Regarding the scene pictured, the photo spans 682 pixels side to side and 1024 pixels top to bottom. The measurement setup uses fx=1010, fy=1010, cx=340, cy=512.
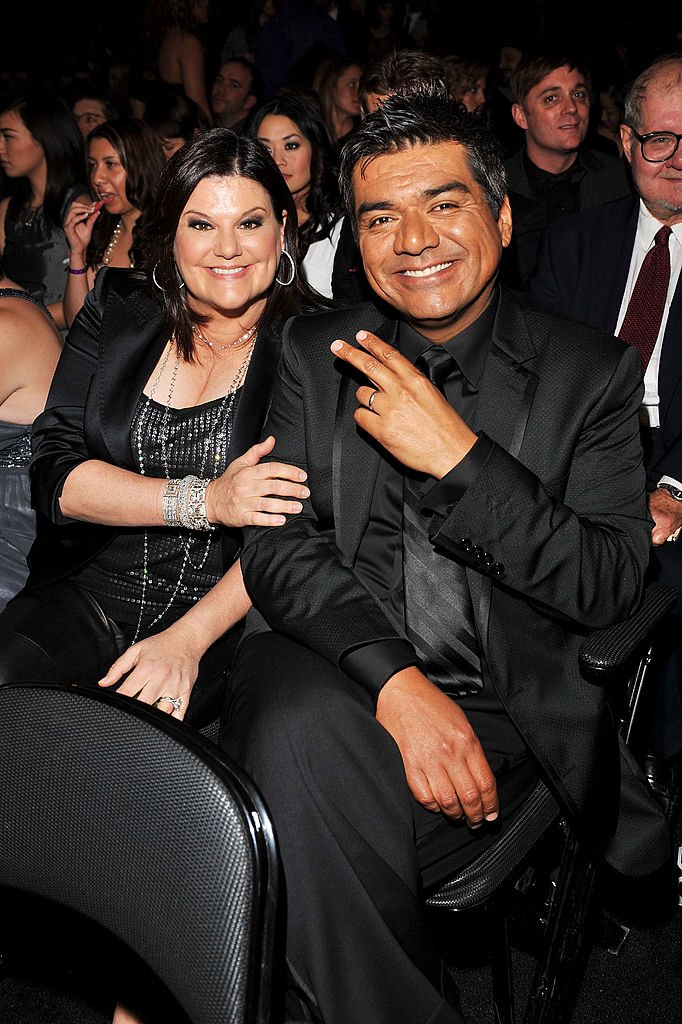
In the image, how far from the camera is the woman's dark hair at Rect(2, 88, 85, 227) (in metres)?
4.33

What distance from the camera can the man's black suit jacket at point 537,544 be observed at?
5.14ft

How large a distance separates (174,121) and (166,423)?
291cm

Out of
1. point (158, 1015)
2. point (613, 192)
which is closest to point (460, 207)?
point (158, 1015)

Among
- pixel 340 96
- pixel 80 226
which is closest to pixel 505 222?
pixel 80 226

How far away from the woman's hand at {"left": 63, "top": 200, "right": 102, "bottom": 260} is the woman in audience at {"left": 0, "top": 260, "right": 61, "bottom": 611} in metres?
1.46

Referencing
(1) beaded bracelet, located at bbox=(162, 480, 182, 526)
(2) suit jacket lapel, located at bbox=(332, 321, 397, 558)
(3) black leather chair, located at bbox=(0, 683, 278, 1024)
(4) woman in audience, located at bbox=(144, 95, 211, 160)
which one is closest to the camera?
(3) black leather chair, located at bbox=(0, 683, 278, 1024)

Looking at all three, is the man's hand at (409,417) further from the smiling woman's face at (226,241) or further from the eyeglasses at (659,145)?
the eyeglasses at (659,145)

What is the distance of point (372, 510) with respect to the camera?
1803 mm

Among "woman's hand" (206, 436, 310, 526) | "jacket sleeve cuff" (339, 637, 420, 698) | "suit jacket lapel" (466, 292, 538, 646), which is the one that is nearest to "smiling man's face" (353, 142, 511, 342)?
"suit jacket lapel" (466, 292, 538, 646)

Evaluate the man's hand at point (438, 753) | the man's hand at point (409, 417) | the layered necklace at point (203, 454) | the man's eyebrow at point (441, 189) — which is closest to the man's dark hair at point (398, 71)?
the layered necklace at point (203, 454)

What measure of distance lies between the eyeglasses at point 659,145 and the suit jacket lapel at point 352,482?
4.48 ft

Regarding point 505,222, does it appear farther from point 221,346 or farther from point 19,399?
point 19,399

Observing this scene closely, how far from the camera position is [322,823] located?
1396mm

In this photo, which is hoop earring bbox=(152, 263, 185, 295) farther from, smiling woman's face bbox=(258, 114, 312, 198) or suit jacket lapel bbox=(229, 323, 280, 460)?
smiling woman's face bbox=(258, 114, 312, 198)
